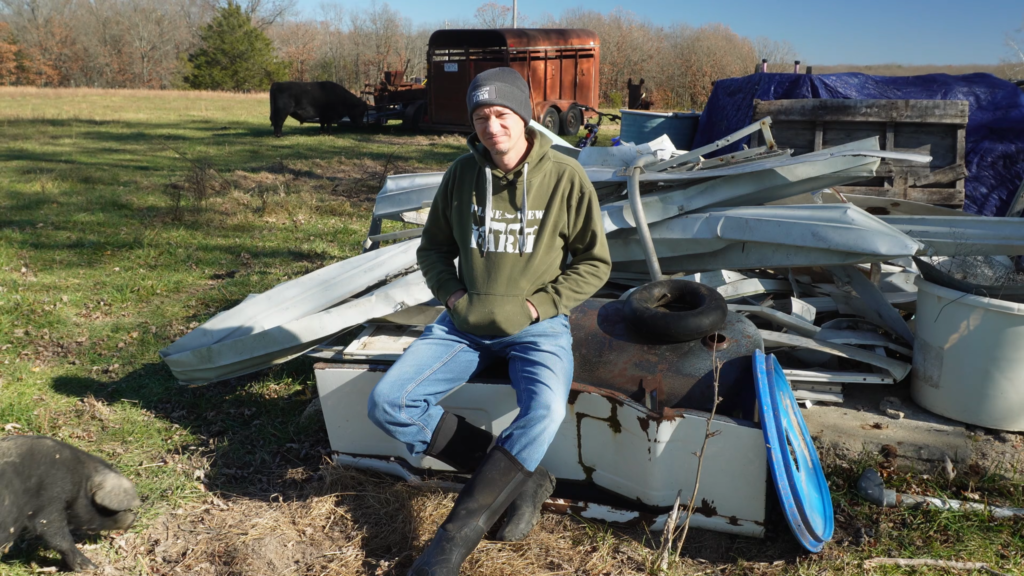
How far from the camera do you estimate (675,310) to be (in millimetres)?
3199

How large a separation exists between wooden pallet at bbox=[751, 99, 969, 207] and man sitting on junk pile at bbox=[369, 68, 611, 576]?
184 inches

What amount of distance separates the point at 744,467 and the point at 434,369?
1.20 meters

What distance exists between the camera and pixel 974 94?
7.32 metres

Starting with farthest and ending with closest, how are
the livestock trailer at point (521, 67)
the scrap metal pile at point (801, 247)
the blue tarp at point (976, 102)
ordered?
the livestock trailer at point (521, 67)
the blue tarp at point (976, 102)
the scrap metal pile at point (801, 247)

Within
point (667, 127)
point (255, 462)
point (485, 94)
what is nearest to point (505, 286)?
point (485, 94)

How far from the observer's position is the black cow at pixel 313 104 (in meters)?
18.5

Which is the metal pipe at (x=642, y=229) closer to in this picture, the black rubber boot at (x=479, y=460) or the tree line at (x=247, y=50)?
the black rubber boot at (x=479, y=460)

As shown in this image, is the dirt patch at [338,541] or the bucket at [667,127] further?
the bucket at [667,127]

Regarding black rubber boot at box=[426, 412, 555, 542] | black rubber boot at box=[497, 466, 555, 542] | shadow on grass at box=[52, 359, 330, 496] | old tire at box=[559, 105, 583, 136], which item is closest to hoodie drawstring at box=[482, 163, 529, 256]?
black rubber boot at box=[426, 412, 555, 542]

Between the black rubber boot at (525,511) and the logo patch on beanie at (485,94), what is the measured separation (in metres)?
1.40

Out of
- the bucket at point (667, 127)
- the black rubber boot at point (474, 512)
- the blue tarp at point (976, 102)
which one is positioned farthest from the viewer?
the bucket at point (667, 127)

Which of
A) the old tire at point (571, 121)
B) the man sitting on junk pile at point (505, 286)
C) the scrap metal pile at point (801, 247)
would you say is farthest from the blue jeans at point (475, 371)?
the old tire at point (571, 121)

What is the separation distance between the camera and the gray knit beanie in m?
2.62

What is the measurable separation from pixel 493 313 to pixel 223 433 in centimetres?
188
